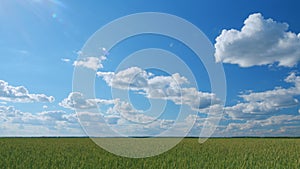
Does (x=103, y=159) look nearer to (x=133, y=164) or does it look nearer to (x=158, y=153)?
(x=133, y=164)

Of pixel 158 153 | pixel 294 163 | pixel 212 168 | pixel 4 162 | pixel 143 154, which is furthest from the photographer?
pixel 158 153

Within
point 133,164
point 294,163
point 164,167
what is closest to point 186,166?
point 164,167

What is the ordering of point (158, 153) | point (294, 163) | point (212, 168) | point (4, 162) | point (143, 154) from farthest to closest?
point (158, 153), point (143, 154), point (4, 162), point (294, 163), point (212, 168)

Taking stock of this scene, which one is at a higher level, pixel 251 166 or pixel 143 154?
pixel 143 154

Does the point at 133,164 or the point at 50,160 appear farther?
the point at 50,160

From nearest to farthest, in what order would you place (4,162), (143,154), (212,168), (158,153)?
(212,168) → (4,162) → (143,154) → (158,153)

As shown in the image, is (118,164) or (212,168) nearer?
(212,168)

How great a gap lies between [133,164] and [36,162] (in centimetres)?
435

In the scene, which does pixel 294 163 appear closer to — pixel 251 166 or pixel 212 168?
pixel 251 166

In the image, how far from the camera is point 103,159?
15.6 metres

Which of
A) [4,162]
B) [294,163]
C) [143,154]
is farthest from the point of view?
[143,154]

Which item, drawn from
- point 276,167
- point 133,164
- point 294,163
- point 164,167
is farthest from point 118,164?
point 294,163

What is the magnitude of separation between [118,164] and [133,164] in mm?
676

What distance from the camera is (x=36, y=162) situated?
15.0 m
